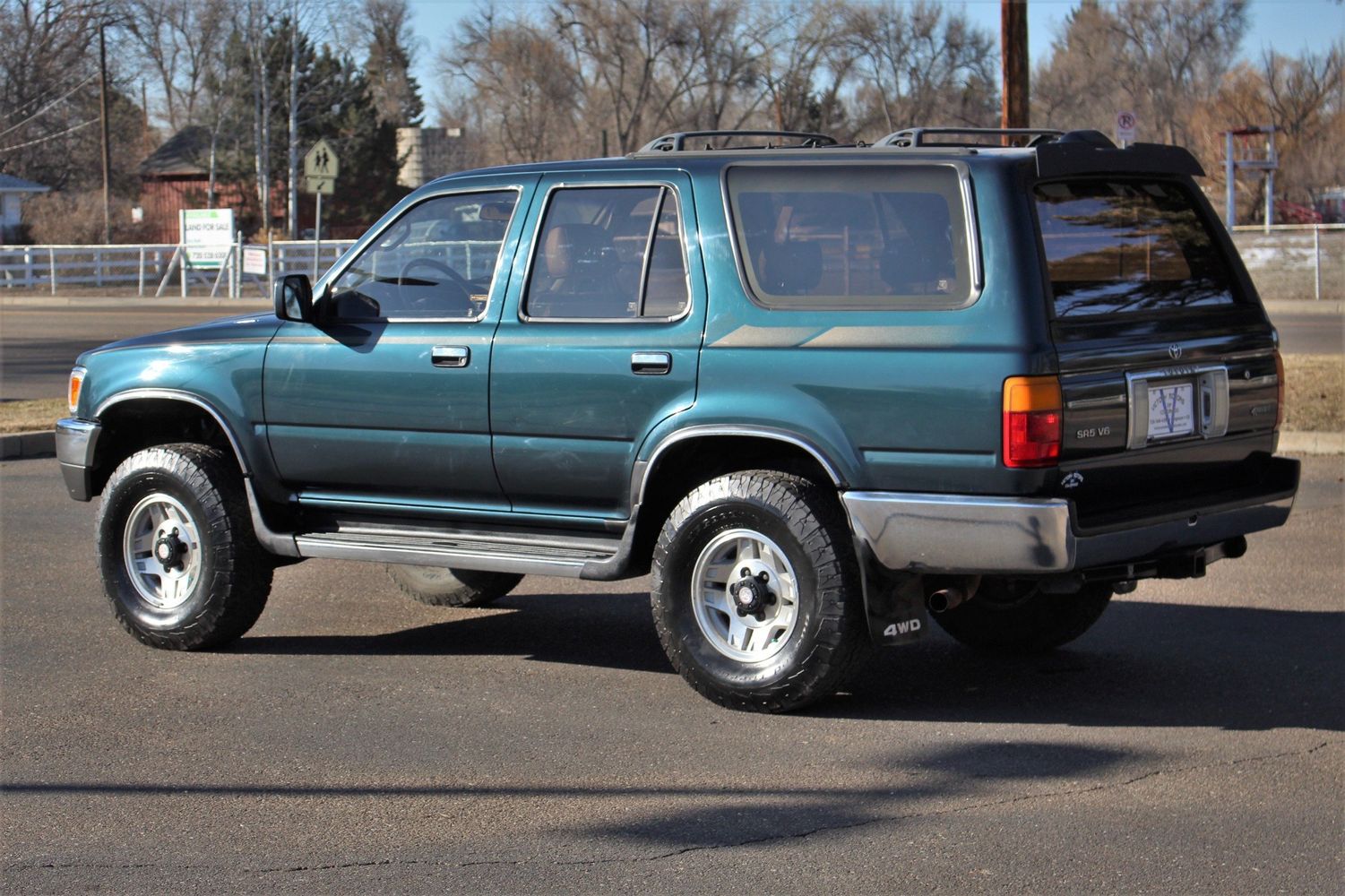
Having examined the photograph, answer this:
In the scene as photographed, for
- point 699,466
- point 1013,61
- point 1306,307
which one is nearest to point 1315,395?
point 1013,61

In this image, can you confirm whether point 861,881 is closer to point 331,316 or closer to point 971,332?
point 971,332

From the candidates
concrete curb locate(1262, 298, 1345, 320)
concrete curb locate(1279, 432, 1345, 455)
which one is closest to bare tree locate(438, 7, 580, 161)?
concrete curb locate(1262, 298, 1345, 320)

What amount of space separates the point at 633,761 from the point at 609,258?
1978 mm

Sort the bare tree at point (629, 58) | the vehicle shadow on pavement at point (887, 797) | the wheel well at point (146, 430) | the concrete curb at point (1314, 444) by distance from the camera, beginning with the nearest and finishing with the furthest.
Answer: the vehicle shadow on pavement at point (887, 797)
the wheel well at point (146, 430)
the concrete curb at point (1314, 444)
the bare tree at point (629, 58)

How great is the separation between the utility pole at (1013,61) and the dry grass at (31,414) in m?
9.38

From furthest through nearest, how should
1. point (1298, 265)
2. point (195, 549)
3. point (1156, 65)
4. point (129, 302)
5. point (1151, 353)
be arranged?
point (1156, 65), point (129, 302), point (1298, 265), point (195, 549), point (1151, 353)

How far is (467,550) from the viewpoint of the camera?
249 inches

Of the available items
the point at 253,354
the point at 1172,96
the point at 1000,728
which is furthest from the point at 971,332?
the point at 1172,96

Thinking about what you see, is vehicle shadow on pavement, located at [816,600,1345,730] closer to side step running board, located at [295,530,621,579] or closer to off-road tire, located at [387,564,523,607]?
side step running board, located at [295,530,621,579]

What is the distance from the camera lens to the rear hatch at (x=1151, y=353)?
5418 millimetres

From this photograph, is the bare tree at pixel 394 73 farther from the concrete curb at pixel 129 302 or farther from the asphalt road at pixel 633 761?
the asphalt road at pixel 633 761

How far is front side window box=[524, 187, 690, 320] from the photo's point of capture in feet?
19.9

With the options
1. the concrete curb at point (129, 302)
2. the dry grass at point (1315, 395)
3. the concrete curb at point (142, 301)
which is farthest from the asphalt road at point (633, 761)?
the concrete curb at point (129, 302)

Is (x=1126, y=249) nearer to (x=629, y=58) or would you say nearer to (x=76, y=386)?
(x=76, y=386)
